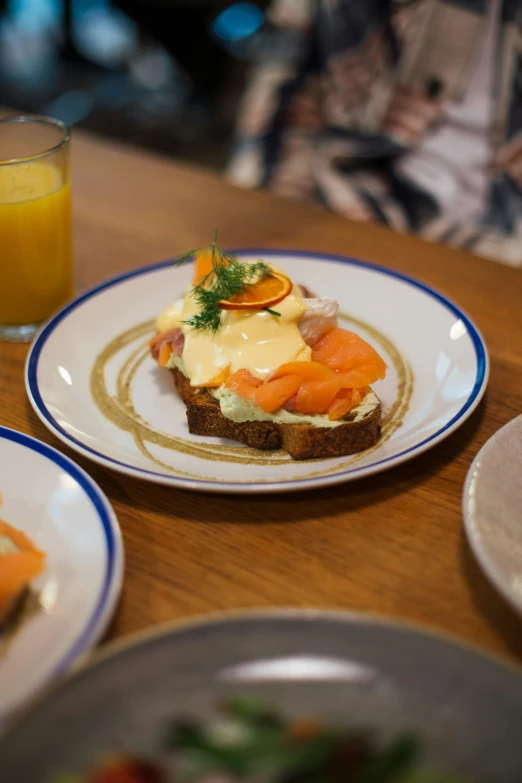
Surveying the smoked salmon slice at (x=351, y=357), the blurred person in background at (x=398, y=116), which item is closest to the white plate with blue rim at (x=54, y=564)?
the smoked salmon slice at (x=351, y=357)

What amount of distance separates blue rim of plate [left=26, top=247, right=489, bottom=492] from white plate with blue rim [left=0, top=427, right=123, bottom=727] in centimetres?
10

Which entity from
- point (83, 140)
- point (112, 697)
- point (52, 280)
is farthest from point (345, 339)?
point (83, 140)

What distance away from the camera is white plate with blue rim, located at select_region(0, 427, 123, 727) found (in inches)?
35.1

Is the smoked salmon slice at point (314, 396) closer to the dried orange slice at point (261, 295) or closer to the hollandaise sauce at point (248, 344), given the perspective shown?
the hollandaise sauce at point (248, 344)

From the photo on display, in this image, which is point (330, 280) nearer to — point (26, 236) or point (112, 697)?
point (26, 236)

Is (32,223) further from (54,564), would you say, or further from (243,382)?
(54,564)

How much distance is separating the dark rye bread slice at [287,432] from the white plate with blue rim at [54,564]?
1.08 feet

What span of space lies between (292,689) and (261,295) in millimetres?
870

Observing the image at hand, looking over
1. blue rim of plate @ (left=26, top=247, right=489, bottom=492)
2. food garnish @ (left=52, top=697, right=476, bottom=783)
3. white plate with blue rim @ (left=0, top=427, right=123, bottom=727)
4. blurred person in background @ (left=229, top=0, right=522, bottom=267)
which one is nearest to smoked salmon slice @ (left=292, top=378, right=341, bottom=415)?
blue rim of plate @ (left=26, top=247, right=489, bottom=492)

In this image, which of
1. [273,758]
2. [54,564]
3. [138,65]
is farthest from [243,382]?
[138,65]

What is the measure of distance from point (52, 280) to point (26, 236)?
0.13 m

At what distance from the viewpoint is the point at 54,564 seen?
1.05 m

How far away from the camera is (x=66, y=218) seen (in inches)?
70.7

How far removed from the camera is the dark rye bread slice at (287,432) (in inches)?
53.0
